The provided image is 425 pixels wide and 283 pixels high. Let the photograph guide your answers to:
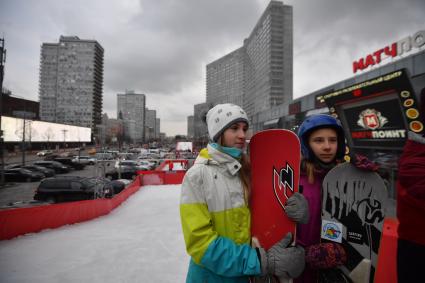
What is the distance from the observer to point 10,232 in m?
5.01

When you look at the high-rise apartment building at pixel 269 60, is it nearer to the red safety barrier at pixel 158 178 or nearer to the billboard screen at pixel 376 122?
the red safety barrier at pixel 158 178

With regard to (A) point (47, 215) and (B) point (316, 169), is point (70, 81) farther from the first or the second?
(B) point (316, 169)

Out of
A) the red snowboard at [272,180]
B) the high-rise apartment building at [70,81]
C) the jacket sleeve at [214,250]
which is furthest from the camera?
the high-rise apartment building at [70,81]

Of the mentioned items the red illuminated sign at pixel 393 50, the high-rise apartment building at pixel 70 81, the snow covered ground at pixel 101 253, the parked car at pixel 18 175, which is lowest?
the parked car at pixel 18 175

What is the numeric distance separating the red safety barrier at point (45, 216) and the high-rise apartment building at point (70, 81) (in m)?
107

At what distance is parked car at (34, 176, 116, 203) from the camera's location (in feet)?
29.8

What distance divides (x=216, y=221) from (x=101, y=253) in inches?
166

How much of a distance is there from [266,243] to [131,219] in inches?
252

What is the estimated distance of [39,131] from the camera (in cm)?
5050

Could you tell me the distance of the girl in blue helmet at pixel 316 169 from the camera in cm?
155

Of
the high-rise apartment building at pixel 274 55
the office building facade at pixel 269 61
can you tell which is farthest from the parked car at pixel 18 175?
the high-rise apartment building at pixel 274 55

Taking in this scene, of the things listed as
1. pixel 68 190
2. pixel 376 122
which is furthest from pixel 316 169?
pixel 68 190

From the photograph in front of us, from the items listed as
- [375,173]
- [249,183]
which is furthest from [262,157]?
[375,173]

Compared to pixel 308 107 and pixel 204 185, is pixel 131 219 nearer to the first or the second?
pixel 204 185
